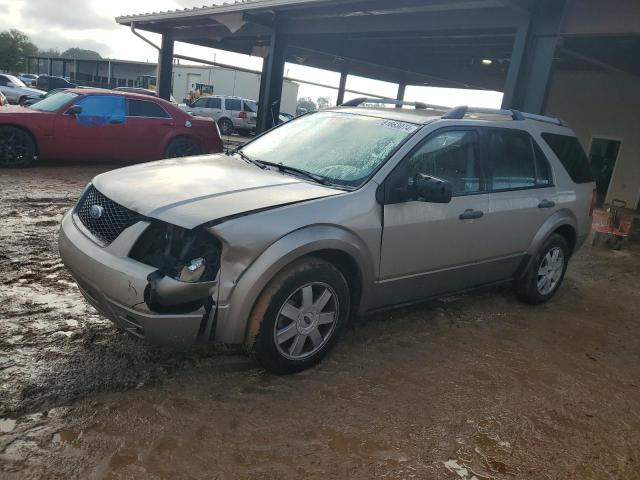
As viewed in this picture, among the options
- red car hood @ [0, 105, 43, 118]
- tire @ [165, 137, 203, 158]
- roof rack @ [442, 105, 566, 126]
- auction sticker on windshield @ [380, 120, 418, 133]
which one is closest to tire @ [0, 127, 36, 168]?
red car hood @ [0, 105, 43, 118]

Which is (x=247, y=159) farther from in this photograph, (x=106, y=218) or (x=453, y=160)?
(x=453, y=160)

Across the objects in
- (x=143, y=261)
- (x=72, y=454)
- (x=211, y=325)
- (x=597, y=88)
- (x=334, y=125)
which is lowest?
(x=72, y=454)

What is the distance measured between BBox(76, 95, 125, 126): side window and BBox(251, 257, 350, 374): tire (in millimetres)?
7748

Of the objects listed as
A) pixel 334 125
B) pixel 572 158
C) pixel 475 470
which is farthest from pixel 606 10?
pixel 475 470

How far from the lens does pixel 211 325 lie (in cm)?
289

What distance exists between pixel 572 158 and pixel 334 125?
2.61 metres

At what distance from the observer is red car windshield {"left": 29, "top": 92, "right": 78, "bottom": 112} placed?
30.0ft


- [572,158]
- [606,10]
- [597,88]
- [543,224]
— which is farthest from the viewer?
[597,88]

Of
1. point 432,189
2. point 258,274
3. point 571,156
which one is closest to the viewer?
point 258,274

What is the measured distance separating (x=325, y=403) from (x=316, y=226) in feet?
3.43

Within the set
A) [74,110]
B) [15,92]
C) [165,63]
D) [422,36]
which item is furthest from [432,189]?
[15,92]

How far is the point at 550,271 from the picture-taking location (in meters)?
5.20

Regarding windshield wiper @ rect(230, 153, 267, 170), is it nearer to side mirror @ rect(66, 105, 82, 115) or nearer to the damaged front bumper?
the damaged front bumper

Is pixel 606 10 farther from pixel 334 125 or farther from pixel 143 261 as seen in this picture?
pixel 143 261
